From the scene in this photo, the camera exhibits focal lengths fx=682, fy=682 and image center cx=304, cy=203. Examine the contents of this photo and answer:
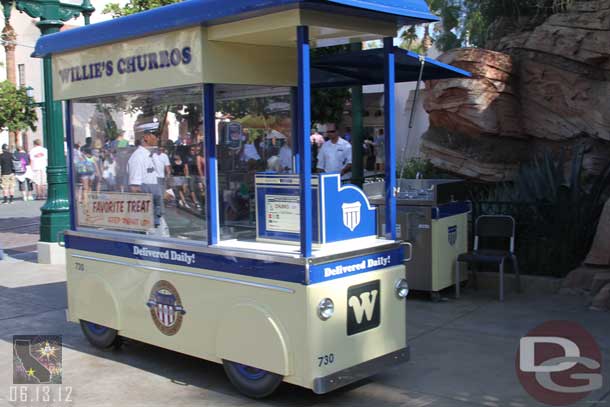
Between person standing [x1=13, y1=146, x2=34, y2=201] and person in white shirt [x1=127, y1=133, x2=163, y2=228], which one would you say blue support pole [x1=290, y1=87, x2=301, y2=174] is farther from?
person standing [x1=13, y1=146, x2=34, y2=201]

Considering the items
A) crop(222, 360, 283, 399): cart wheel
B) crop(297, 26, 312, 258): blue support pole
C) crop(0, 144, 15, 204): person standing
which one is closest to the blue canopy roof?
crop(297, 26, 312, 258): blue support pole

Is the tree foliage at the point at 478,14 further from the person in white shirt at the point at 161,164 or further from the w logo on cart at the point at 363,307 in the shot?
the person in white shirt at the point at 161,164

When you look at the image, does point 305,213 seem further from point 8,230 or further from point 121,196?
point 8,230

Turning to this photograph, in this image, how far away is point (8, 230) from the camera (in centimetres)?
1432

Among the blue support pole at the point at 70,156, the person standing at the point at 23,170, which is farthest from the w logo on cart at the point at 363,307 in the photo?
the person standing at the point at 23,170

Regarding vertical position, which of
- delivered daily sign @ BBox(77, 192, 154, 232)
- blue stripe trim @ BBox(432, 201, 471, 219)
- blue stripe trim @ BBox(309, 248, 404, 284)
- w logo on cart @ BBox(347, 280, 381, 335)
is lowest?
w logo on cart @ BBox(347, 280, 381, 335)

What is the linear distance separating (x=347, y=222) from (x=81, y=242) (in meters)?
2.63

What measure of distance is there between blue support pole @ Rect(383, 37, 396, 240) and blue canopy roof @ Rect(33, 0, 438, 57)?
24cm

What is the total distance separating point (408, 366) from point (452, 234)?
2.42 meters

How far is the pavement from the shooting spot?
479cm

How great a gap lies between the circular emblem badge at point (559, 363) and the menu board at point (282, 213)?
206 cm

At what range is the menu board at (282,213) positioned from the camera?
15.5 feet

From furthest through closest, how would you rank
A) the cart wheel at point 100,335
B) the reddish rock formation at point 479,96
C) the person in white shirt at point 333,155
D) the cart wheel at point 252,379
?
the person in white shirt at point 333,155
the reddish rock formation at point 479,96
the cart wheel at point 100,335
the cart wheel at point 252,379

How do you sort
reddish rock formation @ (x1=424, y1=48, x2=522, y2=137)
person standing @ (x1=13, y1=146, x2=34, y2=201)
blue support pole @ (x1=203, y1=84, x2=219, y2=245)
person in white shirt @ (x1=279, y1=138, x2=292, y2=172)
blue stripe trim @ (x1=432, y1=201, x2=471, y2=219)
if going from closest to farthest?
blue support pole @ (x1=203, y1=84, x2=219, y2=245) → person in white shirt @ (x1=279, y1=138, x2=292, y2=172) → blue stripe trim @ (x1=432, y1=201, x2=471, y2=219) → reddish rock formation @ (x1=424, y1=48, x2=522, y2=137) → person standing @ (x1=13, y1=146, x2=34, y2=201)
